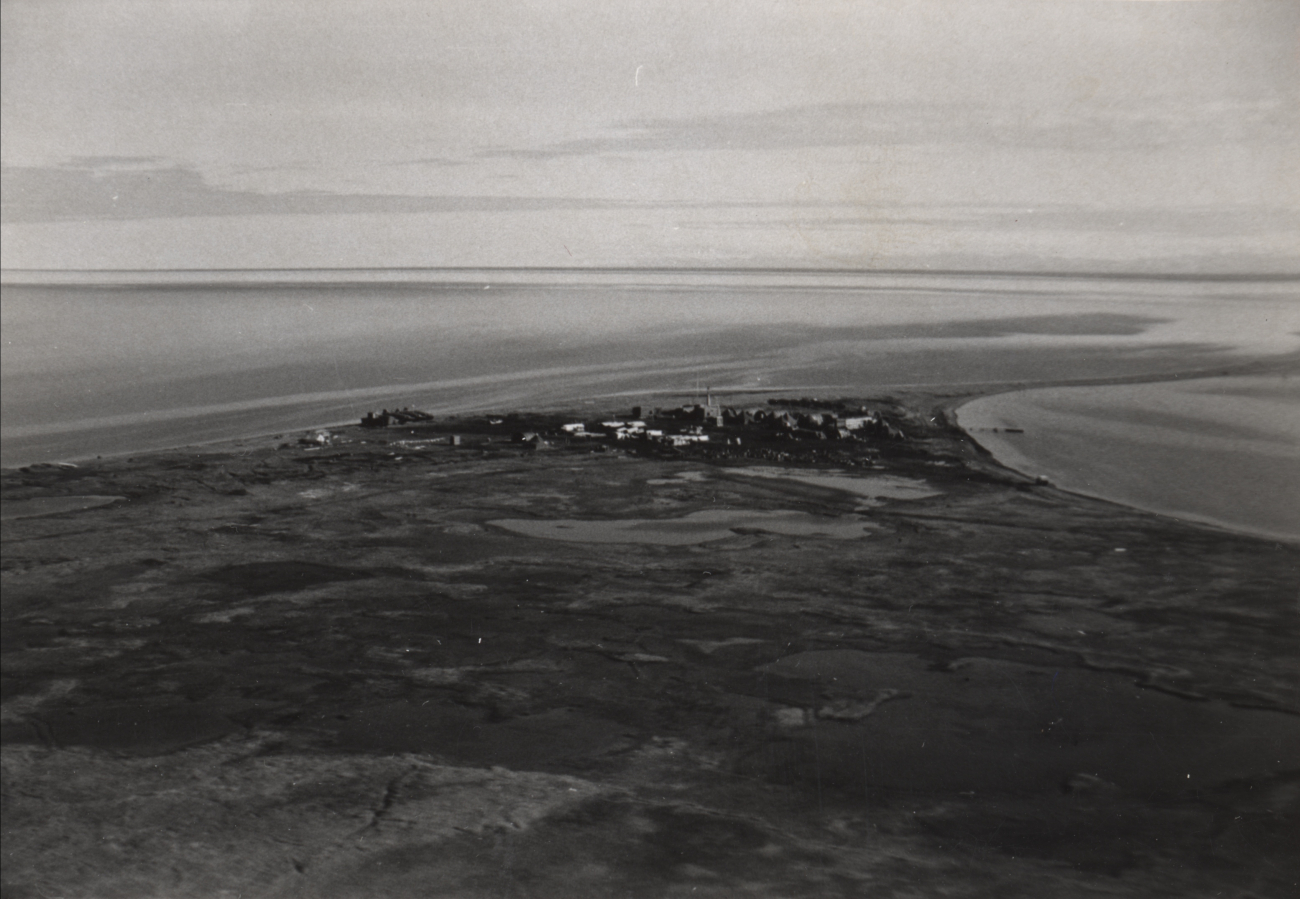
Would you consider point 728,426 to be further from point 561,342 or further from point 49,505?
point 49,505

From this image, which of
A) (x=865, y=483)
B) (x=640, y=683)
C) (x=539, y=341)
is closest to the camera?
(x=640, y=683)

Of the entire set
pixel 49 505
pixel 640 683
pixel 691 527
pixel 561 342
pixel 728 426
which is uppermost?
pixel 561 342

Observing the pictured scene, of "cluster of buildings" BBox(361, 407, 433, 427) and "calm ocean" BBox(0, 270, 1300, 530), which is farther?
"cluster of buildings" BBox(361, 407, 433, 427)

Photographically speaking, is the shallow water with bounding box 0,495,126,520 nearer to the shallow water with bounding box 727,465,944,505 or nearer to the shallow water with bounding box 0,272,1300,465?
the shallow water with bounding box 0,272,1300,465

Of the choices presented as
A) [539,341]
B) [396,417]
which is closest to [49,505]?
[396,417]

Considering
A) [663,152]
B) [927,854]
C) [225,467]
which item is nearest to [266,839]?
[225,467]

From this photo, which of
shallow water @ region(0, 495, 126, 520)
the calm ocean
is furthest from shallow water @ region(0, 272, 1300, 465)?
shallow water @ region(0, 495, 126, 520)

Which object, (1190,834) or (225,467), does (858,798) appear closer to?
→ (1190,834)
